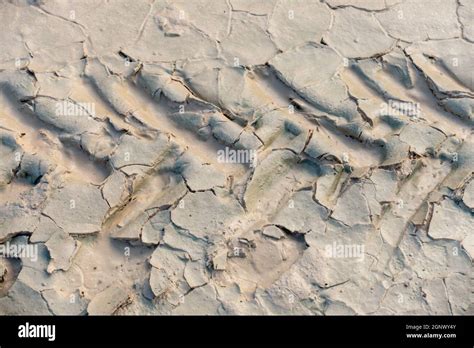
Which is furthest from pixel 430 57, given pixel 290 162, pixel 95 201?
pixel 95 201

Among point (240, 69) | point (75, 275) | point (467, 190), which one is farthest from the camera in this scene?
point (240, 69)

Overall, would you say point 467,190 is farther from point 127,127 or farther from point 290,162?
point 127,127

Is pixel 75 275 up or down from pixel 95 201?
down

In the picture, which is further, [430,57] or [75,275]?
[430,57]

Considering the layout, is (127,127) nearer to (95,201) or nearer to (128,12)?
(95,201)

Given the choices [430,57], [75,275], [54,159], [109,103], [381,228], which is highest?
[430,57]

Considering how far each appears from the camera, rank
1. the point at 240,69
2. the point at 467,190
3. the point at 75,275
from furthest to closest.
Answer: the point at 240,69 < the point at 467,190 < the point at 75,275
